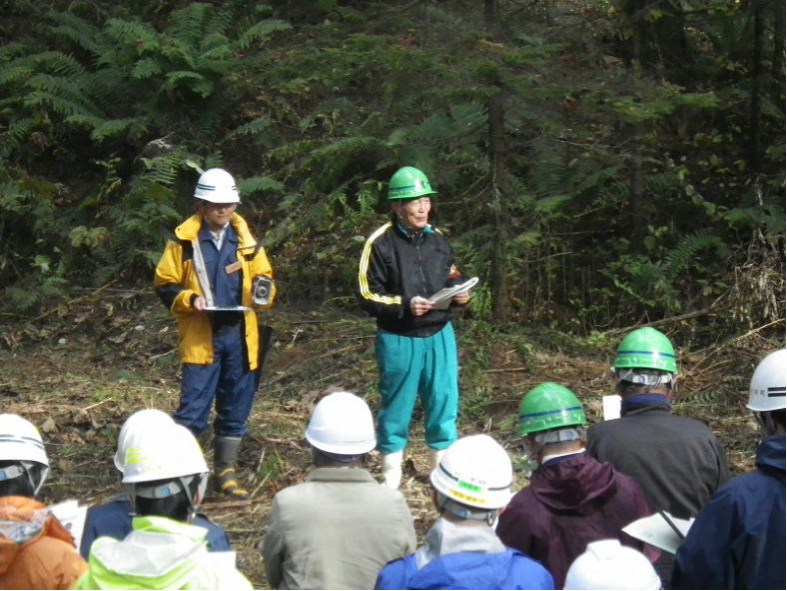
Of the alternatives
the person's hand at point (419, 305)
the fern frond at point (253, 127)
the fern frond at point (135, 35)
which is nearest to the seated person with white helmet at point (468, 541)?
the person's hand at point (419, 305)

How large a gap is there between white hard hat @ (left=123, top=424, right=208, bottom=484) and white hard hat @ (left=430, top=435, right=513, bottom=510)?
2.71 ft

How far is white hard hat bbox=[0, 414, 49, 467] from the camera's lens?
4719mm

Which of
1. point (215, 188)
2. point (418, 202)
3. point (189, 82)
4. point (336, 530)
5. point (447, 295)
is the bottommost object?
point (336, 530)

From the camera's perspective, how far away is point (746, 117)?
1286 cm

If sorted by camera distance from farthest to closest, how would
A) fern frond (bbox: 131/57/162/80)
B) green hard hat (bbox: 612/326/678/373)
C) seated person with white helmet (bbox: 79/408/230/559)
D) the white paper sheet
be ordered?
fern frond (bbox: 131/57/162/80), the white paper sheet, green hard hat (bbox: 612/326/678/373), seated person with white helmet (bbox: 79/408/230/559)

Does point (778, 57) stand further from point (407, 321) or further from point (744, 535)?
point (744, 535)

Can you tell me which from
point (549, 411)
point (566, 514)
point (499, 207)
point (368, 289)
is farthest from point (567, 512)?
point (499, 207)

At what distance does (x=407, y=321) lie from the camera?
7.74 m

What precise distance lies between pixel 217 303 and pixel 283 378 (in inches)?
114

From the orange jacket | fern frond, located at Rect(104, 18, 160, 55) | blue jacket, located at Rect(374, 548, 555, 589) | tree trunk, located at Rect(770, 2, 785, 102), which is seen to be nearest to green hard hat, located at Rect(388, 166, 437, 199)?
the orange jacket

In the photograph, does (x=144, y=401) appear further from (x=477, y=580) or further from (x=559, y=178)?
(x=477, y=580)

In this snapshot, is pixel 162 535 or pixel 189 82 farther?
pixel 189 82

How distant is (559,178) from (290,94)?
14.3ft

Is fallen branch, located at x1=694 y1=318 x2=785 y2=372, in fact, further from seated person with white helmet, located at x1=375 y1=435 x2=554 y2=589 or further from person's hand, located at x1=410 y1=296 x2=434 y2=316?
seated person with white helmet, located at x1=375 y1=435 x2=554 y2=589
